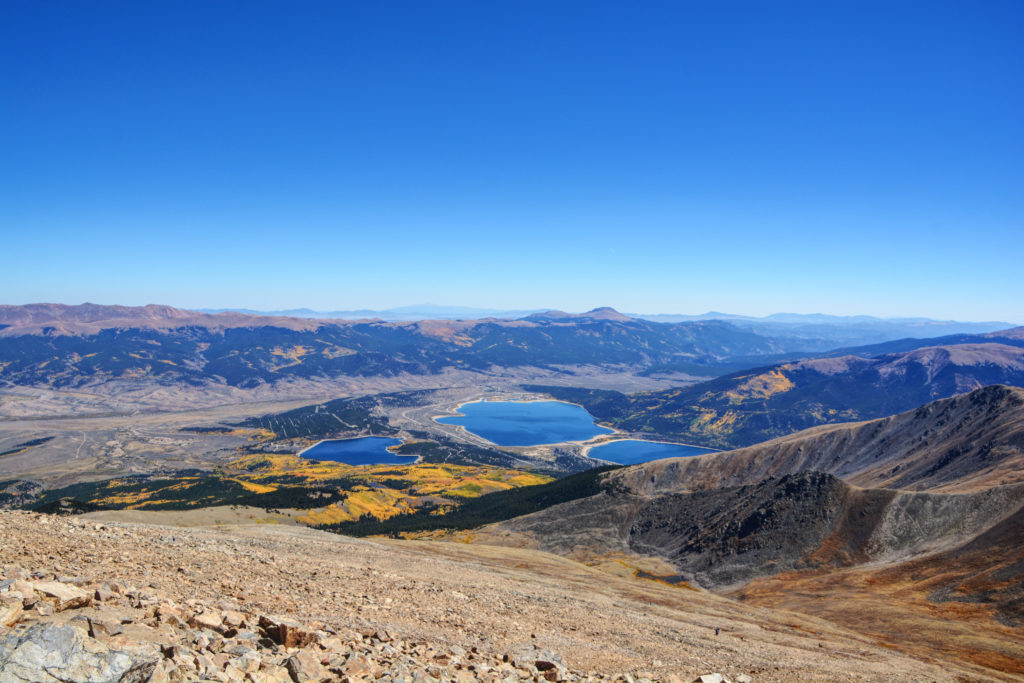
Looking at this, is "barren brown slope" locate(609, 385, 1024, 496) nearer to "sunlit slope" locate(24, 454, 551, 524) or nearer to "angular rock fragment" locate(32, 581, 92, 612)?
"sunlit slope" locate(24, 454, 551, 524)

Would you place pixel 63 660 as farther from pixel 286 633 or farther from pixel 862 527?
pixel 862 527

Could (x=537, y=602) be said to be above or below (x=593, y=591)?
above

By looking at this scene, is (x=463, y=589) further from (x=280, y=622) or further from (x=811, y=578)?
(x=811, y=578)

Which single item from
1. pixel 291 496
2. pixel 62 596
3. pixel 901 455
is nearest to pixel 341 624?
pixel 62 596

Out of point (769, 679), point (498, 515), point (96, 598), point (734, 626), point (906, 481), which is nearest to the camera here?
point (96, 598)

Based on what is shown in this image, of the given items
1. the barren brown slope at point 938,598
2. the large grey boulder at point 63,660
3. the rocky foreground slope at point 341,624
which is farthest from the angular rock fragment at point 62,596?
the barren brown slope at point 938,598

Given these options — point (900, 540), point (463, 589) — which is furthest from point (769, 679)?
point (900, 540)

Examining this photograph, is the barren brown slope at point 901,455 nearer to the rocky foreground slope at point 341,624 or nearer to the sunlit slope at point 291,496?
the sunlit slope at point 291,496
